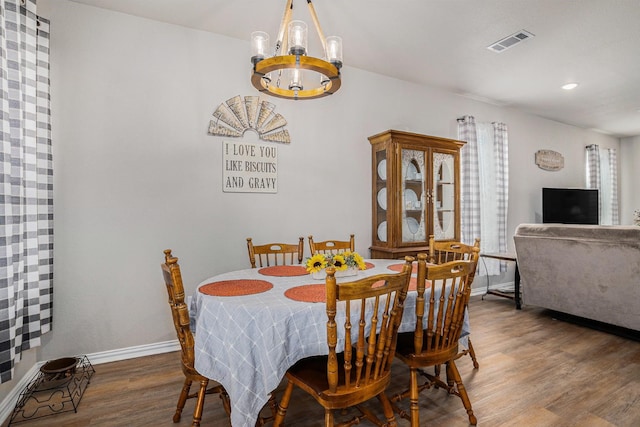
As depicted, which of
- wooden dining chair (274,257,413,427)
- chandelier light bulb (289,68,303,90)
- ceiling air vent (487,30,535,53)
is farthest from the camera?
ceiling air vent (487,30,535,53)

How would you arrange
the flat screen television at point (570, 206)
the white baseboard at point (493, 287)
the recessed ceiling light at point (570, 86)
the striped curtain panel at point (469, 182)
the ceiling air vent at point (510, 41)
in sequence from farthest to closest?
the flat screen television at point (570, 206)
the white baseboard at point (493, 287)
the striped curtain panel at point (469, 182)
the recessed ceiling light at point (570, 86)
the ceiling air vent at point (510, 41)

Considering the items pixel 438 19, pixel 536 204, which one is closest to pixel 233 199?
pixel 438 19

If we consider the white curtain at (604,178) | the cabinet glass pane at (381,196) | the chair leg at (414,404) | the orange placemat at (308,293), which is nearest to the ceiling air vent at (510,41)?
the cabinet glass pane at (381,196)

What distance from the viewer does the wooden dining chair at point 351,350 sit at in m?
1.27

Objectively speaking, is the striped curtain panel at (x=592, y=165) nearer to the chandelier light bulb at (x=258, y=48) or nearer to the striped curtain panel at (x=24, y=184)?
the chandelier light bulb at (x=258, y=48)

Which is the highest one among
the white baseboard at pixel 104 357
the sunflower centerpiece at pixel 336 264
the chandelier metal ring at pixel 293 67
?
the chandelier metal ring at pixel 293 67

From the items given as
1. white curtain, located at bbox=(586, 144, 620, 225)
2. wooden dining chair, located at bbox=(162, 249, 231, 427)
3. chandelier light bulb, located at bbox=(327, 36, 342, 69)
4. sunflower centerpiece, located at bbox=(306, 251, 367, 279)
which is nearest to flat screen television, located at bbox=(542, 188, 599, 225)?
white curtain, located at bbox=(586, 144, 620, 225)

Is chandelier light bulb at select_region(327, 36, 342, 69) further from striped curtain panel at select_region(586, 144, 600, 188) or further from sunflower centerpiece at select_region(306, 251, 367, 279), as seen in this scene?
striped curtain panel at select_region(586, 144, 600, 188)

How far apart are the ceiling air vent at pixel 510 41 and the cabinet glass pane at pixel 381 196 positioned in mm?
1405

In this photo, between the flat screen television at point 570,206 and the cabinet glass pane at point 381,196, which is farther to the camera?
the flat screen television at point 570,206

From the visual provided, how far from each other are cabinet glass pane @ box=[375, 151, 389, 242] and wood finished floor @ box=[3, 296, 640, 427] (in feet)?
4.41

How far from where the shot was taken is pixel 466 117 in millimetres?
4414

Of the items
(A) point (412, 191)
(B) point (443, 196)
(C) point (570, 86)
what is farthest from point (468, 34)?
→ (C) point (570, 86)

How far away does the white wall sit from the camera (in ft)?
8.09
